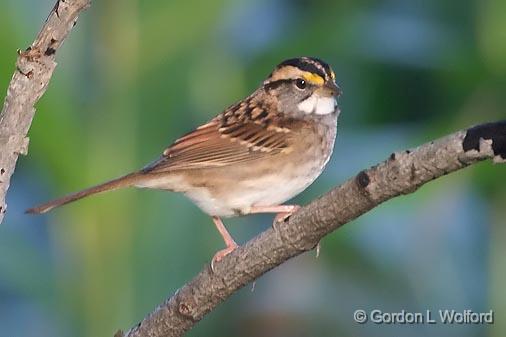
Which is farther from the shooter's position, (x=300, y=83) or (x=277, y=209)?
(x=300, y=83)

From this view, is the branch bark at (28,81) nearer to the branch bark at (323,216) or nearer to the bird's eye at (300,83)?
the branch bark at (323,216)

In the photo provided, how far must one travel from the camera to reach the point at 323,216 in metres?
2.42

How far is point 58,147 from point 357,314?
3.72ft

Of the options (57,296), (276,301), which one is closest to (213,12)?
(57,296)

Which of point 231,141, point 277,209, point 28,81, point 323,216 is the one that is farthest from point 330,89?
point 28,81

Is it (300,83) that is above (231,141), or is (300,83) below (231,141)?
above

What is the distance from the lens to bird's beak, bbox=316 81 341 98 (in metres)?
3.95

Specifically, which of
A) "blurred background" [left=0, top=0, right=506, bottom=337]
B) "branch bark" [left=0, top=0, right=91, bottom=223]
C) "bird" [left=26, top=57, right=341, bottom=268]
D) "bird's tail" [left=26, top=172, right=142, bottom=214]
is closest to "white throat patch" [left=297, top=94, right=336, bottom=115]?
"bird" [left=26, top=57, right=341, bottom=268]

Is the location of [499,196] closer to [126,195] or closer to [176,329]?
[126,195]

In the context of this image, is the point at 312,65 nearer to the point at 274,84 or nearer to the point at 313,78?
the point at 313,78

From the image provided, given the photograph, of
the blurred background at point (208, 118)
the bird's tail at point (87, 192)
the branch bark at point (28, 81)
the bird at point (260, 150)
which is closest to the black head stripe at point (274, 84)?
the bird at point (260, 150)

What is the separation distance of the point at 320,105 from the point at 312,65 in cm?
18

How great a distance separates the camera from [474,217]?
15.1 ft

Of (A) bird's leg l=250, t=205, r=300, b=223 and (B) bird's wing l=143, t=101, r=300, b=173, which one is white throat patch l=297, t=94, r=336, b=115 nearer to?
(B) bird's wing l=143, t=101, r=300, b=173
